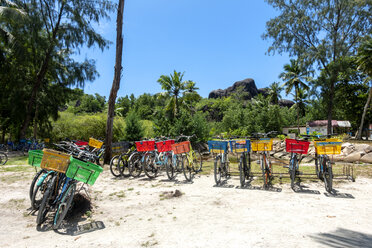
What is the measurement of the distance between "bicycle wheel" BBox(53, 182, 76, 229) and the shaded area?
3249 millimetres

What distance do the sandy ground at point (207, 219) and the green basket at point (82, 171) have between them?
2.34ft

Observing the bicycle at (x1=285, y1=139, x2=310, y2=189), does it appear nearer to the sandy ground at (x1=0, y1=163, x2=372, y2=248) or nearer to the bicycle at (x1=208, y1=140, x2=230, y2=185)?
the sandy ground at (x1=0, y1=163, x2=372, y2=248)

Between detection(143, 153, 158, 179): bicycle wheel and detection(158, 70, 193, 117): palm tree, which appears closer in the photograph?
detection(143, 153, 158, 179): bicycle wheel

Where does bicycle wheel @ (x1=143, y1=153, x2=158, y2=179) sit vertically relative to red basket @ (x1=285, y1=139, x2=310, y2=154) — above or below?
below

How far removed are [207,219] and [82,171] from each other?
1.95 meters

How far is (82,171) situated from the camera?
3.10m

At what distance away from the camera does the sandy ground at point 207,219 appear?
268 cm

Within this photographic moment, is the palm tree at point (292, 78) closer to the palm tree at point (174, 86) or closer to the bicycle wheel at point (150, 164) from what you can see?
the palm tree at point (174, 86)

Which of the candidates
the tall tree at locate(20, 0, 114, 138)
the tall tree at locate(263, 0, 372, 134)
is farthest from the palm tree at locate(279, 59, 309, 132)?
the tall tree at locate(20, 0, 114, 138)

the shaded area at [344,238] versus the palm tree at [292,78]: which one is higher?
the palm tree at [292,78]

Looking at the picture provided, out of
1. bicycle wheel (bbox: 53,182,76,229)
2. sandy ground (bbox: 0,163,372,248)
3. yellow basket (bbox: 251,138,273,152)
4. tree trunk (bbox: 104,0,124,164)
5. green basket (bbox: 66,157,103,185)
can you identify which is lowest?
sandy ground (bbox: 0,163,372,248)

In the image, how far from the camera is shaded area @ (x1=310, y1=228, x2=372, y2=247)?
2471 mm

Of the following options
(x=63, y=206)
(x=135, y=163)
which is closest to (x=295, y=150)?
(x=135, y=163)

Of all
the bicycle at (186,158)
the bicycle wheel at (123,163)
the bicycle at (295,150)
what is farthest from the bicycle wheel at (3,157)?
the bicycle at (295,150)
